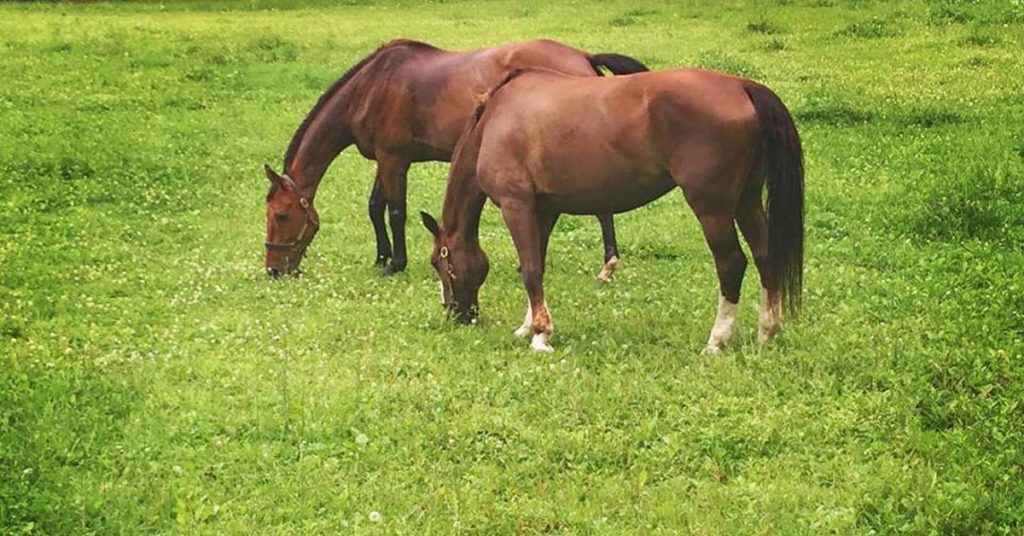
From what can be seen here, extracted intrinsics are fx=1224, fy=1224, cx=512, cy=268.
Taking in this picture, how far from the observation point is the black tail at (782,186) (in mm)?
7367

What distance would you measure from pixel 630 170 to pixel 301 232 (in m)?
3.88

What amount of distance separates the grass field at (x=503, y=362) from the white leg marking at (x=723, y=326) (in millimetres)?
144

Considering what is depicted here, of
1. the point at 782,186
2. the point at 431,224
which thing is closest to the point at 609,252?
the point at 431,224

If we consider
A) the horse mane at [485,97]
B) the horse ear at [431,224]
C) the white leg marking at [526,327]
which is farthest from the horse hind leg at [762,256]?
the horse ear at [431,224]

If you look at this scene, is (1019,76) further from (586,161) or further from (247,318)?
(247,318)

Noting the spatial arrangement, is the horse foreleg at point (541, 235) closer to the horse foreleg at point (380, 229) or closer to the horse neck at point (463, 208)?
the horse neck at point (463, 208)

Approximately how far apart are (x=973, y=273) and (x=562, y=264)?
351 cm

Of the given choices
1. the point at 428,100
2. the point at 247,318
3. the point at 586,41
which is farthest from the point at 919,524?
the point at 586,41

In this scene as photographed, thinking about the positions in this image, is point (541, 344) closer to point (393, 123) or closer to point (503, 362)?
point (503, 362)

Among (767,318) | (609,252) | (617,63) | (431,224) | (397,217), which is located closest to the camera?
(767,318)

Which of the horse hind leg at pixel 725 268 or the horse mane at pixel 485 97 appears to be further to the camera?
the horse mane at pixel 485 97

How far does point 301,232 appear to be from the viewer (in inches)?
421

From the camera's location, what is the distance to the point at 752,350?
7.61m

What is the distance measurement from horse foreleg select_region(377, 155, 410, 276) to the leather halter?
69 cm
